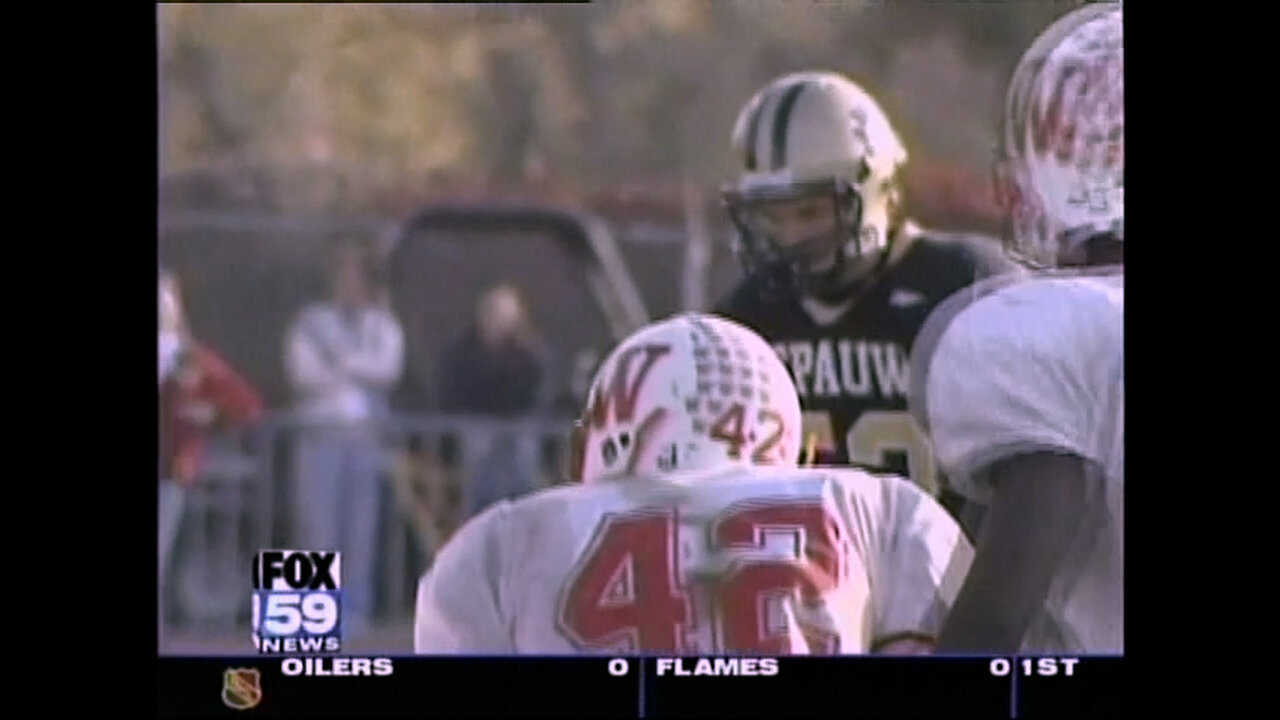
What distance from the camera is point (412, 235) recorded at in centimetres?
371

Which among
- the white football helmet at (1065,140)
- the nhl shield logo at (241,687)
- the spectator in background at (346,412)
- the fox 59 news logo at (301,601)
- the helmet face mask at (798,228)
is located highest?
the white football helmet at (1065,140)

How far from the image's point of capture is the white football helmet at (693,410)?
3.75m

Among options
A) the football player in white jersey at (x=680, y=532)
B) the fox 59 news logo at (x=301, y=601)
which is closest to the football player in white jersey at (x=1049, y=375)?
the football player in white jersey at (x=680, y=532)

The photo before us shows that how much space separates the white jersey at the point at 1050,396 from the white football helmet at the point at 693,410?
0.76 feet

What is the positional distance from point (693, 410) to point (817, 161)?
410mm

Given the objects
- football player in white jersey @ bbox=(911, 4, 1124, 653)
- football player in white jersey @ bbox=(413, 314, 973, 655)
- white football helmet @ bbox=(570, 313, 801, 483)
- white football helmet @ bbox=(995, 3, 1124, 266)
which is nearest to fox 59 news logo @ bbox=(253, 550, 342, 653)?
football player in white jersey @ bbox=(413, 314, 973, 655)

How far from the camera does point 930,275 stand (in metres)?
3.79

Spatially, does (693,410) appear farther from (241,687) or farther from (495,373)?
(241,687)

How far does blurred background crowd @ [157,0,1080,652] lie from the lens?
368 cm

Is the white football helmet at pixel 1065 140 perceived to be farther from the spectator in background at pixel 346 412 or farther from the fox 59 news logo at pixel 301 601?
the fox 59 news logo at pixel 301 601

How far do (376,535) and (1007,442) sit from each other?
945mm

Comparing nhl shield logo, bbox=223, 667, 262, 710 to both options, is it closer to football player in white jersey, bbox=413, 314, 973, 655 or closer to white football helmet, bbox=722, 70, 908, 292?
football player in white jersey, bbox=413, 314, 973, 655

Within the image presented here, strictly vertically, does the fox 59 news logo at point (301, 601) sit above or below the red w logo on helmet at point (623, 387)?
below

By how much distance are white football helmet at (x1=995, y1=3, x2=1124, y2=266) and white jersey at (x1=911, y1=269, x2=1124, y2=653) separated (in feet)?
0.24
